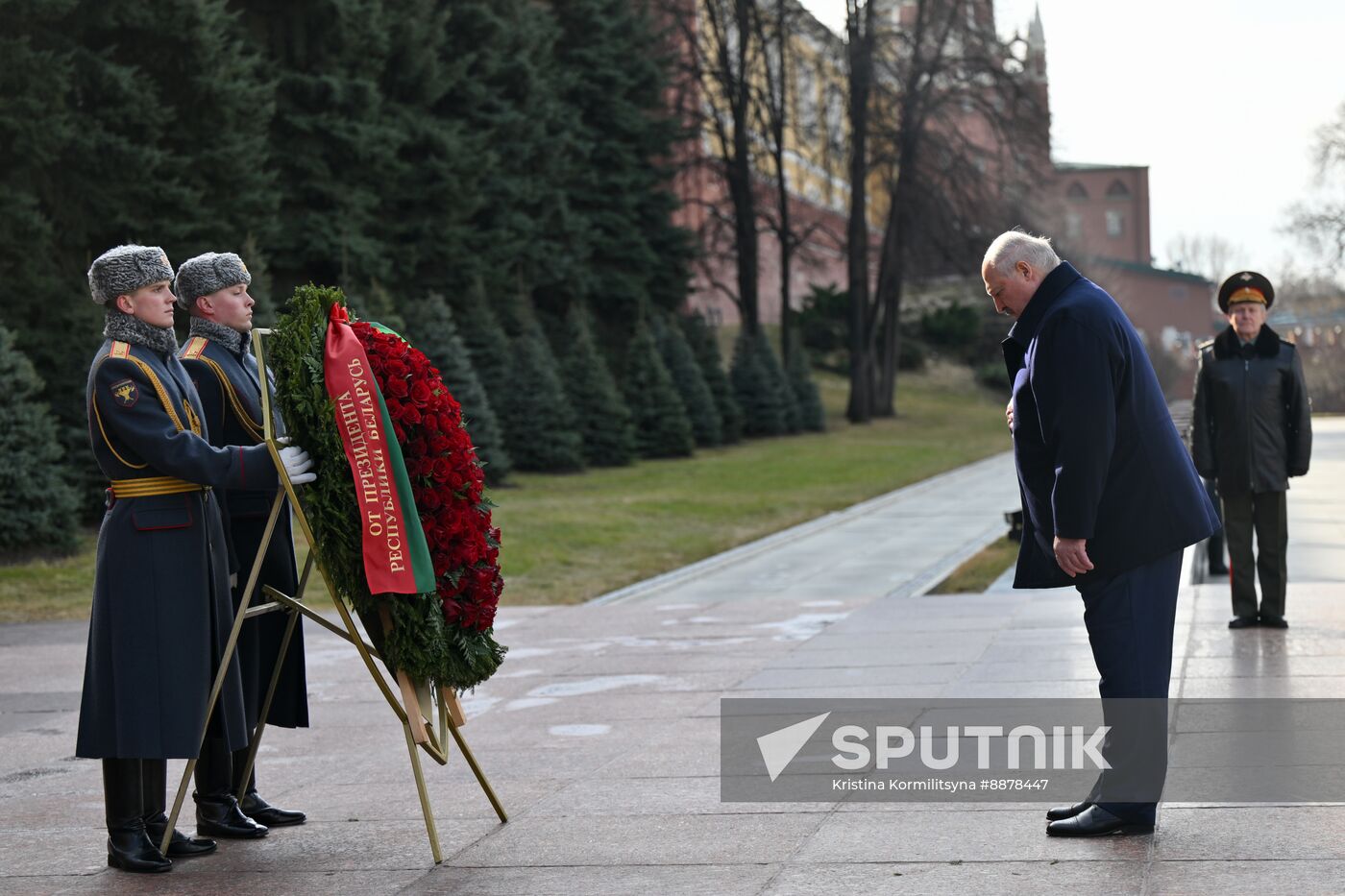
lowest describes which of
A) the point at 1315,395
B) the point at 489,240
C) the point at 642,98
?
the point at 1315,395

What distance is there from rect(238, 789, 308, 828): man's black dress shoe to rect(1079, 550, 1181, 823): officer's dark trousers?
2.82m

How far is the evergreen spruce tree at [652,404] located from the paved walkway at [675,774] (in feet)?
76.7

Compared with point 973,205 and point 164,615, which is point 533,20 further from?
point 164,615

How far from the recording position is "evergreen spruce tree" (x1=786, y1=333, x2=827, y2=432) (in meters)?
46.3

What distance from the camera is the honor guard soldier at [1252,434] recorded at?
9703 mm

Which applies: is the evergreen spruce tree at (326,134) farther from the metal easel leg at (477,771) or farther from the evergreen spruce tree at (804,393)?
the metal easel leg at (477,771)

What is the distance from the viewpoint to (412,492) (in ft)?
18.4

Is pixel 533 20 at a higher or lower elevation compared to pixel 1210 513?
higher

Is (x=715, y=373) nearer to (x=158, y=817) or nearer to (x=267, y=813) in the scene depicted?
(x=267, y=813)

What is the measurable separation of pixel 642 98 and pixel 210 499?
1494 inches

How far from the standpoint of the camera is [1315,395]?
57.9 metres

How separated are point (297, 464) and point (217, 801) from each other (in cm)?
133

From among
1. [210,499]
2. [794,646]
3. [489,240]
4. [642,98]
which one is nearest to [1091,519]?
[210,499]

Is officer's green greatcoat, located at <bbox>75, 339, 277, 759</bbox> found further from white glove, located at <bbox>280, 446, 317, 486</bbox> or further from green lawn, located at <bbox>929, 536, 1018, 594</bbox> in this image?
green lawn, located at <bbox>929, 536, 1018, 594</bbox>
